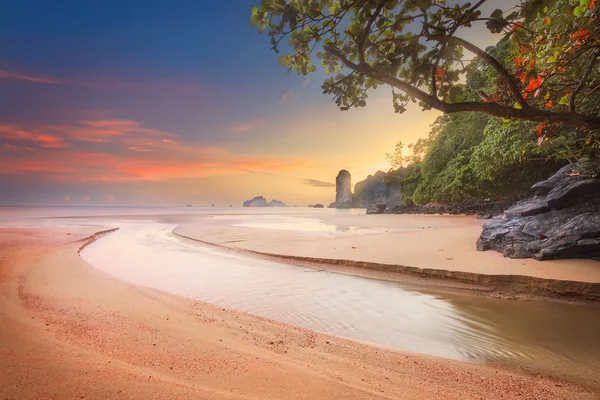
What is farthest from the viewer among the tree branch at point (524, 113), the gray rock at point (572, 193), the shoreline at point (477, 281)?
the gray rock at point (572, 193)

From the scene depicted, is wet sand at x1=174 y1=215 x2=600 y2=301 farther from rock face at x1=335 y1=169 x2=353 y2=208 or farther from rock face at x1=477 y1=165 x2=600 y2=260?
rock face at x1=335 y1=169 x2=353 y2=208

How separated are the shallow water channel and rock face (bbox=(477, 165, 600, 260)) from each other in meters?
2.14

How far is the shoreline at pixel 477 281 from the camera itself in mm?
6105

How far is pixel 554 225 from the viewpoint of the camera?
27.3 ft

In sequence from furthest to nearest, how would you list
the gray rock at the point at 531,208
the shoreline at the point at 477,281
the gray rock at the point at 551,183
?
the gray rock at the point at 551,183 → the gray rock at the point at 531,208 → the shoreline at the point at 477,281

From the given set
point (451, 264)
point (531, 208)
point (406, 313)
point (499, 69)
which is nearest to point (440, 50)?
point (499, 69)

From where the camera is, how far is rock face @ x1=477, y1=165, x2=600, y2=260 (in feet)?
A: 24.0

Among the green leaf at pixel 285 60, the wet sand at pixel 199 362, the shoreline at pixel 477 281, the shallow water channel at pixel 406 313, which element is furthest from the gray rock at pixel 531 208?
the green leaf at pixel 285 60

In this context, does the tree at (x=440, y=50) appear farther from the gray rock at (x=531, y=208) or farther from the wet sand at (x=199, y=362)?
the gray rock at (x=531, y=208)

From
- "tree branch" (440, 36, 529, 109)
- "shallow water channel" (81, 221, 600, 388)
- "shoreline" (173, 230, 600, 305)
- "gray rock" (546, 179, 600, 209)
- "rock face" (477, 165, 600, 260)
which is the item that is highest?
"tree branch" (440, 36, 529, 109)

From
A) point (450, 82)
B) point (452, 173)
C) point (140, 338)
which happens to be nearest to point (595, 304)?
point (450, 82)

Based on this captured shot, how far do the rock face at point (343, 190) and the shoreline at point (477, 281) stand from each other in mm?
166330

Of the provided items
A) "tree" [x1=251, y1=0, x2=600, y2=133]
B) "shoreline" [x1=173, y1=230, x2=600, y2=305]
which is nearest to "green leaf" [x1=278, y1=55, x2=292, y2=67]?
"tree" [x1=251, y1=0, x2=600, y2=133]

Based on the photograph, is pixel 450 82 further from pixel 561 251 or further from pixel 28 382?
pixel 561 251
